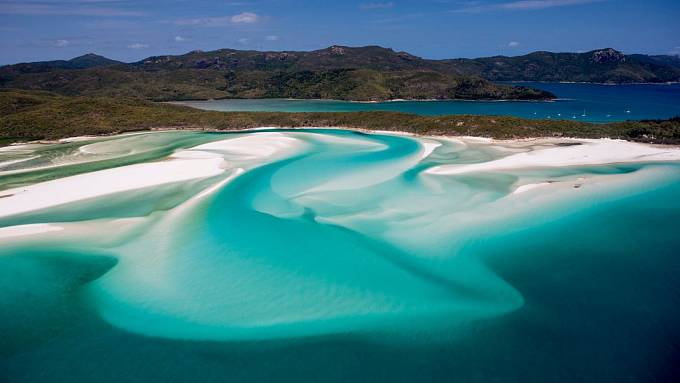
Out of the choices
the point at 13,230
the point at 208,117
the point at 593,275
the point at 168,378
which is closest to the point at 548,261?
the point at 593,275

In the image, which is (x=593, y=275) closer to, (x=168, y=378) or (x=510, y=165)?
(x=168, y=378)

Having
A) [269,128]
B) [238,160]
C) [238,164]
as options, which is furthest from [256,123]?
[238,164]

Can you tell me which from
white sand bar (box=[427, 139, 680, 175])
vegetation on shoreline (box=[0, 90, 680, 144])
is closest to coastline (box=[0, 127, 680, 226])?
white sand bar (box=[427, 139, 680, 175])

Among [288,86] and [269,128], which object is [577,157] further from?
[288,86]

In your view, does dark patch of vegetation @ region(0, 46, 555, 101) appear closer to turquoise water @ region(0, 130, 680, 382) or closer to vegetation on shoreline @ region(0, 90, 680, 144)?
vegetation on shoreline @ region(0, 90, 680, 144)

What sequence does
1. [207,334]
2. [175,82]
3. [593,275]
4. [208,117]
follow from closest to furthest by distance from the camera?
[207,334], [593,275], [208,117], [175,82]

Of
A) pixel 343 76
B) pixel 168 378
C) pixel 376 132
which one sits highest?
pixel 343 76

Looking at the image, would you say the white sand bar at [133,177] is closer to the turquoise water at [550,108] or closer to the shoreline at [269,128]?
the shoreline at [269,128]
